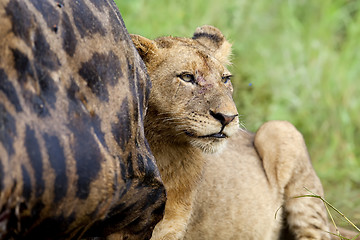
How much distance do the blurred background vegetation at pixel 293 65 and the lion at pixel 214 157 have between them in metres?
1.24

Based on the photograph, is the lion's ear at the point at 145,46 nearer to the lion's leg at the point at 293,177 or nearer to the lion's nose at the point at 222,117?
the lion's nose at the point at 222,117

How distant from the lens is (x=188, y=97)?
3.75m

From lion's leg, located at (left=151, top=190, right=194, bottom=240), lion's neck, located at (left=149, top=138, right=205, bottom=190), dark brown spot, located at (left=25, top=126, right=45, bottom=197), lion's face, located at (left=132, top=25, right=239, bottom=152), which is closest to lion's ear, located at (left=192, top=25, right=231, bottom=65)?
lion's face, located at (left=132, top=25, right=239, bottom=152)

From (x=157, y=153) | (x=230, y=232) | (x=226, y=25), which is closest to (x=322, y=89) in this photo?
(x=226, y=25)

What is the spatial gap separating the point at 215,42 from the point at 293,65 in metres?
3.62

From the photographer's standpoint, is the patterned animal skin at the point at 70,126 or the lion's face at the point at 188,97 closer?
the patterned animal skin at the point at 70,126

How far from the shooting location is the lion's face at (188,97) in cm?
360

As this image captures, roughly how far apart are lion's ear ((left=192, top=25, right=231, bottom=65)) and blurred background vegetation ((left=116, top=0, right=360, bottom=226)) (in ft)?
6.23

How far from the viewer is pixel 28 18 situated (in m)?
2.33

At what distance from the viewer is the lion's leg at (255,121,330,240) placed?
5059 millimetres

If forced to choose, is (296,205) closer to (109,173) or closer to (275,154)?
(275,154)

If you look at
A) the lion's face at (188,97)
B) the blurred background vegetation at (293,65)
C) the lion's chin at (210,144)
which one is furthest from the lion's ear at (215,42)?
the blurred background vegetation at (293,65)


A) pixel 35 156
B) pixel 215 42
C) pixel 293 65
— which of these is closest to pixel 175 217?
pixel 215 42

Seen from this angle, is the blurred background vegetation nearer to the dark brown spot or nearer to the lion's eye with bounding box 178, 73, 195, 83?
the lion's eye with bounding box 178, 73, 195, 83
